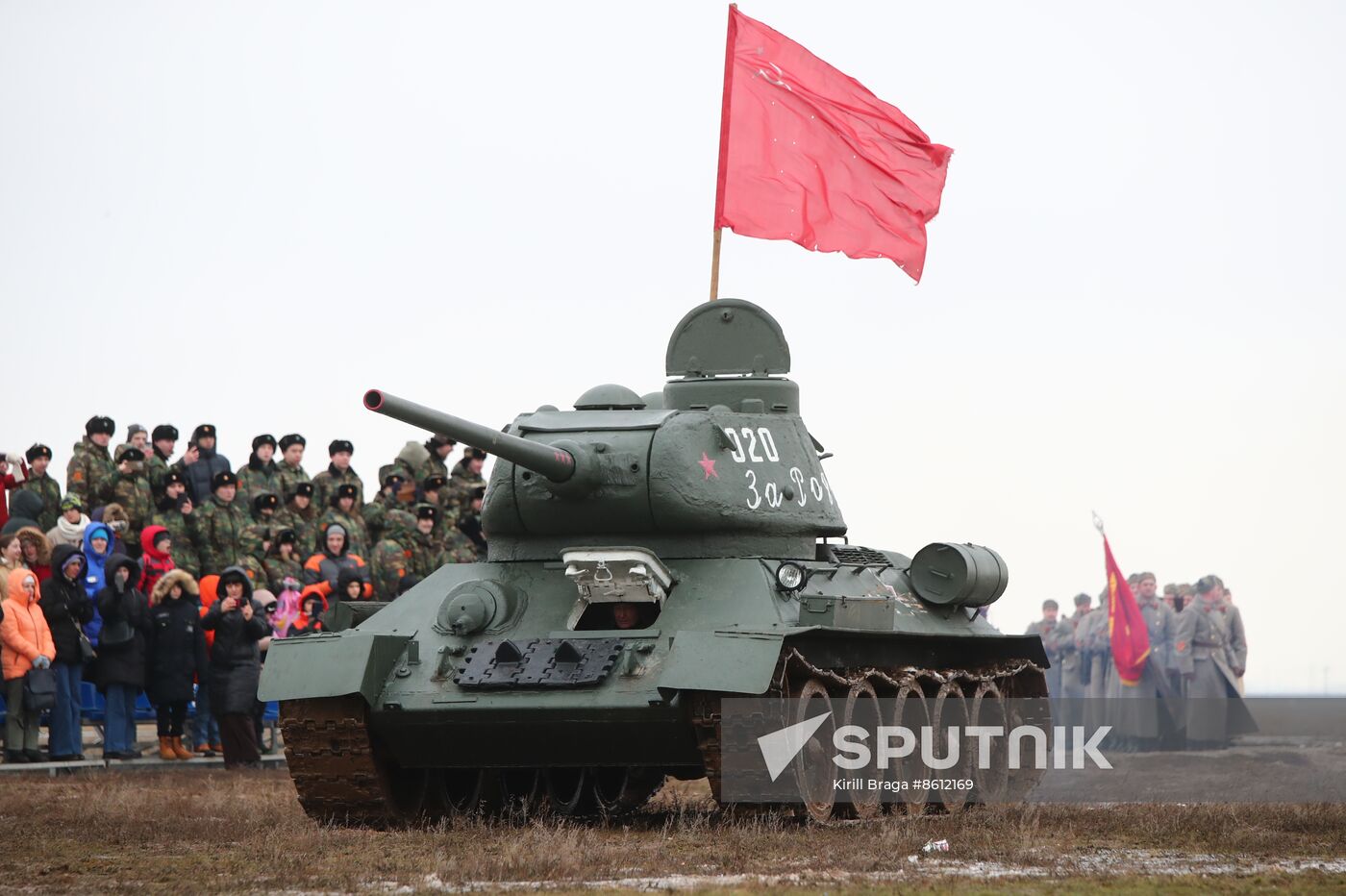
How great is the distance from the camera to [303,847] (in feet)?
49.7

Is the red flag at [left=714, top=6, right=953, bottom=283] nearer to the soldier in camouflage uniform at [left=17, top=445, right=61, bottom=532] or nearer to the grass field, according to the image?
the grass field

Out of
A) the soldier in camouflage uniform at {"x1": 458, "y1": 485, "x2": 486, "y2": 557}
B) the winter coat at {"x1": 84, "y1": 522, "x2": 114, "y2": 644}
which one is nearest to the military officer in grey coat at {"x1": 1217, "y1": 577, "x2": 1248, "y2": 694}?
the soldier in camouflage uniform at {"x1": 458, "y1": 485, "x2": 486, "y2": 557}

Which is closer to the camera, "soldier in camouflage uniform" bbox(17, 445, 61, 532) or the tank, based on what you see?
the tank

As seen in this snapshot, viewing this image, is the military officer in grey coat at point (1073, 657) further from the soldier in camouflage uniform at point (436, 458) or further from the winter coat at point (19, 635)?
the winter coat at point (19, 635)

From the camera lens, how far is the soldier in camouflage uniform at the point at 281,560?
25297 mm

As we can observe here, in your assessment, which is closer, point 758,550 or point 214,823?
point 214,823

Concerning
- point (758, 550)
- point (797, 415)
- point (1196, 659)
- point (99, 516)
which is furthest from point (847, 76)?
point (1196, 659)

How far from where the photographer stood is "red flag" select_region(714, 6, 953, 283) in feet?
73.0

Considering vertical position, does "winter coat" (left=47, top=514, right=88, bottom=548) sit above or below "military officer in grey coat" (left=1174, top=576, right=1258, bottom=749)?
above

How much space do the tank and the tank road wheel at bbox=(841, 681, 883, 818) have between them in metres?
0.05

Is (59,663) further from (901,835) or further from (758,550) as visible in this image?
(901,835)

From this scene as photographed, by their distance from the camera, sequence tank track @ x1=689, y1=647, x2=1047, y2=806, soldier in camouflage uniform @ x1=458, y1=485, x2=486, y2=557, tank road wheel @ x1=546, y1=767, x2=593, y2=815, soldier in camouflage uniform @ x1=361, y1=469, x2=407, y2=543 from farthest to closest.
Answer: soldier in camouflage uniform @ x1=458, y1=485, x2=486, y2=557 < soldier in camouflage uniform @ x1=361, y1=469, x2=407, y2=543 < tank road wheel @ x1=546, y1=767, x2=593, y2=815 < tank track @ x1=689, y1=647, x2=1047, y2=806

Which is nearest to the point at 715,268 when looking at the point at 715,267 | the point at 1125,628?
the point at 715,267

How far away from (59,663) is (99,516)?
2.26 m
